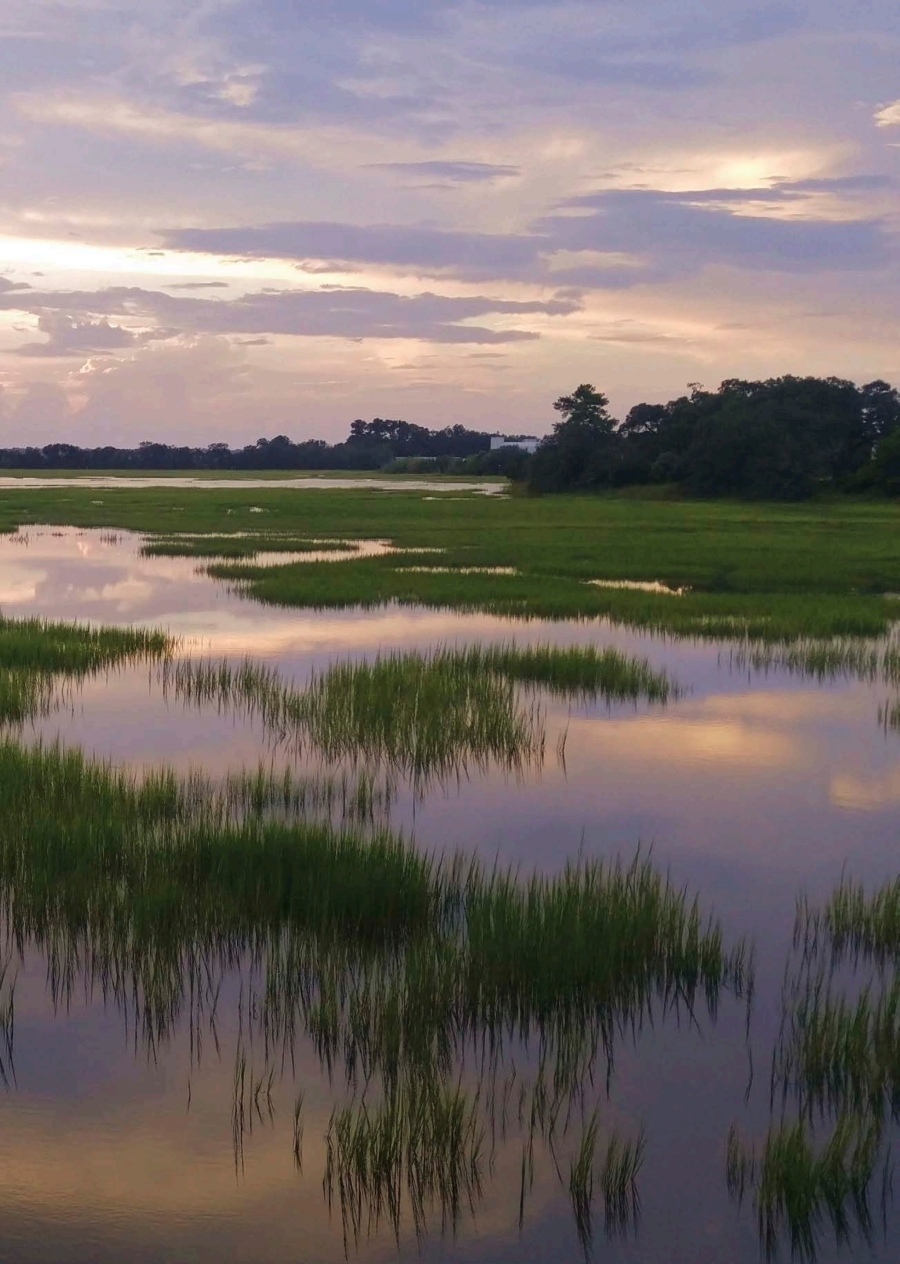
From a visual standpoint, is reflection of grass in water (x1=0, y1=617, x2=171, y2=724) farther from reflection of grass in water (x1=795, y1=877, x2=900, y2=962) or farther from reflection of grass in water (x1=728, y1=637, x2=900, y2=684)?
reflection of grass in water (x1=795, y1=877, x2=900, y2=962)

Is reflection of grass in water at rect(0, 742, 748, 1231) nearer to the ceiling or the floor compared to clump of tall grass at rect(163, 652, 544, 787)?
nearer to the floor

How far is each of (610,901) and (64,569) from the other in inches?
826

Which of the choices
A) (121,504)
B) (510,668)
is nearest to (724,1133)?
(510,668)

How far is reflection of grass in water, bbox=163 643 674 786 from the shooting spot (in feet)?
33.6

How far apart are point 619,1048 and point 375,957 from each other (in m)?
1.21

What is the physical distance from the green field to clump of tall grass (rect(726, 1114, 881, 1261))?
12.3m

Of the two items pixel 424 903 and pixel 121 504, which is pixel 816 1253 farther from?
pixel 121 504

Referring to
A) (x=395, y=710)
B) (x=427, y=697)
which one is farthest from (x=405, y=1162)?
(x=427, y=697)

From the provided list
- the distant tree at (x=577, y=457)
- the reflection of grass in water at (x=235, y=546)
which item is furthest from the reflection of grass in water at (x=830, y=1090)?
the distant tree at (x=577, y=457)

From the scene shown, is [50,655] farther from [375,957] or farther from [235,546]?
[235,546]

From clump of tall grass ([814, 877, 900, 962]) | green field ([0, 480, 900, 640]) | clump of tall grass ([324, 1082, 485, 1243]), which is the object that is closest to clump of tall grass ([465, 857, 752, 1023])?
clump of tall grass ([814, 877, 900, 962])

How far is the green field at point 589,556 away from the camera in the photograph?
1838 centimetres

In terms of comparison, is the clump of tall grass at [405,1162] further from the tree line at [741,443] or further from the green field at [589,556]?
the tree line at [741,443]

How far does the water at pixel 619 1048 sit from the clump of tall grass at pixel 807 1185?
0.06 m
